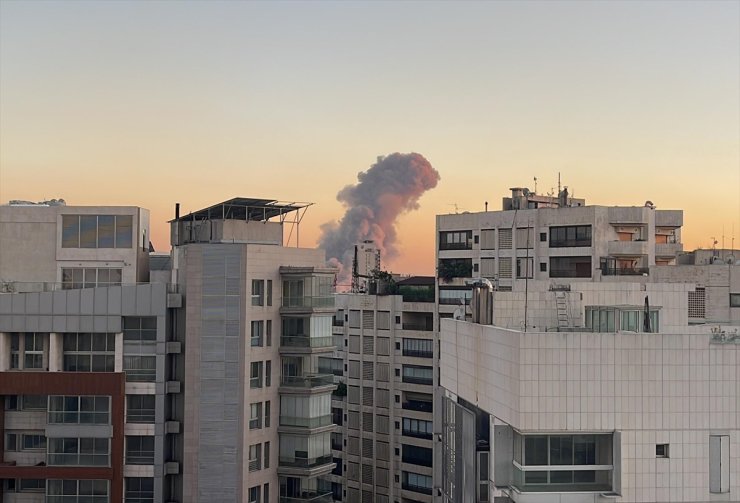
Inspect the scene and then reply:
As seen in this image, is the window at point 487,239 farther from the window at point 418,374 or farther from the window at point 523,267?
the window at point 418,374

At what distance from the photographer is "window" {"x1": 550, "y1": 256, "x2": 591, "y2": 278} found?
83.7 metres

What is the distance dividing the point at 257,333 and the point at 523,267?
32787 mm

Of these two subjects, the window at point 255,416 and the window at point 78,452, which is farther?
the window at point 255,416

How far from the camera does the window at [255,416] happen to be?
6212 centimetres

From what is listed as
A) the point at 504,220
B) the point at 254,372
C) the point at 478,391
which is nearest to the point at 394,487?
the point at 504,220

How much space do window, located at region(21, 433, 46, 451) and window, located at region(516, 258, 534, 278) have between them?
45.0 m

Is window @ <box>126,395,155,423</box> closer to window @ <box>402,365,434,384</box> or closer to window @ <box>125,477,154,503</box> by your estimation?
window @ <box>125,477,154,503</box>

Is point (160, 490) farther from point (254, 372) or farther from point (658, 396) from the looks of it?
point (658, 396)

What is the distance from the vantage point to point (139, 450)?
60.0 m

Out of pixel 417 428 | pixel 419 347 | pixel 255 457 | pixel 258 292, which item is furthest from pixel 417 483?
pixel 258 292

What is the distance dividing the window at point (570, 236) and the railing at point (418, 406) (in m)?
20.6

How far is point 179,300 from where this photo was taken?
6109cm

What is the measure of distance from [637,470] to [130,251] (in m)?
41.5

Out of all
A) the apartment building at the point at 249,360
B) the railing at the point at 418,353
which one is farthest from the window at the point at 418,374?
the apartment building at the point at 249,360
